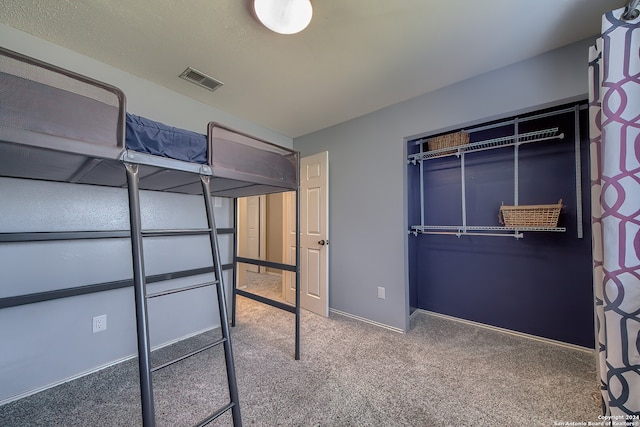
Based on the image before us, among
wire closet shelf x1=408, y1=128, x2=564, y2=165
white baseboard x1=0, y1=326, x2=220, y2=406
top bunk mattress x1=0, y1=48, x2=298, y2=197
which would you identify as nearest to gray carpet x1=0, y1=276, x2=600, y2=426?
white baseboard x1=0, y1=326, x2=220, y2=406

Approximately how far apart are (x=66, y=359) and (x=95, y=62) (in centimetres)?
221

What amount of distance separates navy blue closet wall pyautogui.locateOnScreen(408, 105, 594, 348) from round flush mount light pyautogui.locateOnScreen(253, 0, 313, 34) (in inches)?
77.6

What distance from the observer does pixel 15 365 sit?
1572 mm

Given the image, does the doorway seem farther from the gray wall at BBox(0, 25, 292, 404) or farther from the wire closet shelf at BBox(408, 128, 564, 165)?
the wire closet shelf at BBox(408, 128, 564, 165)

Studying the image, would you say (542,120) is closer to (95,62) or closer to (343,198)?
(343,198)

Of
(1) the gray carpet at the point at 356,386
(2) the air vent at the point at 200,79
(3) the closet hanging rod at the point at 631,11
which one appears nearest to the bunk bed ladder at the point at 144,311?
(1) the gray carpet at the point at 356,386

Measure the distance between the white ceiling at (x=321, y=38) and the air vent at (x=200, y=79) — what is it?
60 mm

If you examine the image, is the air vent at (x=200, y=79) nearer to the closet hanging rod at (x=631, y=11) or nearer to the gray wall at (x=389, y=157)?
the gray wall at (x=389, y=157)

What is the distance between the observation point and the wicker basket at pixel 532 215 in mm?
2086

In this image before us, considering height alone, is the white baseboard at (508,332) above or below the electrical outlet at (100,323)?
below

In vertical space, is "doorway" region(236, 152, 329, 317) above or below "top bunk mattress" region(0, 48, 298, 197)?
below

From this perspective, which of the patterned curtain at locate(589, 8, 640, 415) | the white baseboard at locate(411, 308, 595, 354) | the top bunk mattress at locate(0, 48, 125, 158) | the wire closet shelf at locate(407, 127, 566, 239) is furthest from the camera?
the wire closet shelf at locate(407, 127, 566, 239)

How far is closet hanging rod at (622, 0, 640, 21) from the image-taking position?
112cm

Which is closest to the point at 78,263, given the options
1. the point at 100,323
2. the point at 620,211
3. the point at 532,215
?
the point at 100,323
